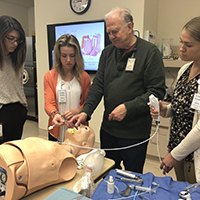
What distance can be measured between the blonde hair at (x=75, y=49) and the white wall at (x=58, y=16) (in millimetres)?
1305

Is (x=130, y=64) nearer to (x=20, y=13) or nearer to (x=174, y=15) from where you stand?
(x=174, y=15)

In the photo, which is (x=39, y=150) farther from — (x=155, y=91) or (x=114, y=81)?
(x=155, y=91)

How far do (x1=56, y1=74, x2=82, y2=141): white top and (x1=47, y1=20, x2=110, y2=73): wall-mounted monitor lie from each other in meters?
1.39

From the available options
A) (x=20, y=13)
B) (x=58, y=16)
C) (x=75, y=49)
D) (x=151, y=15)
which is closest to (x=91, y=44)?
(x=58, y=16)

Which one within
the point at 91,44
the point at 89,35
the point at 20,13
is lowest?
the point at 91,44

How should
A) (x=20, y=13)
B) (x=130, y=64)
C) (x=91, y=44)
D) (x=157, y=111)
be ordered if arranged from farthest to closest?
1. (x=20, y=13)
2. (x=91, y=44)
3. (x=130, y=64)
4. (x=157, y=111)

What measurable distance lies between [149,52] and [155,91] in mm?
264

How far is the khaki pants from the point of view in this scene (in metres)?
1.27

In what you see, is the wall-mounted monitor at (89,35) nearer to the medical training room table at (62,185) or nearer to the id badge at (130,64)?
the id badge at (130,64)

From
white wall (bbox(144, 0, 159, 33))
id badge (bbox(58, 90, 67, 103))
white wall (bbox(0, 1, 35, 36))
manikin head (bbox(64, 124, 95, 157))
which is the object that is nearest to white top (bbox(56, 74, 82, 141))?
id badge (bbox(58, 90, 67, 103))

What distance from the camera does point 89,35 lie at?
3.04m

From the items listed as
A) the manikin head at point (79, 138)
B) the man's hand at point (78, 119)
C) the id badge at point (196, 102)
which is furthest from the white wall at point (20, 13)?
the id badge at point (196, 102)

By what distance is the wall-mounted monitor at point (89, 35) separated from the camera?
2.92m

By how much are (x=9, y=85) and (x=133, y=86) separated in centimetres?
94
